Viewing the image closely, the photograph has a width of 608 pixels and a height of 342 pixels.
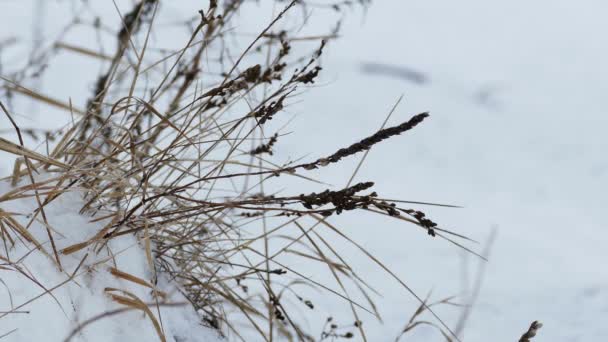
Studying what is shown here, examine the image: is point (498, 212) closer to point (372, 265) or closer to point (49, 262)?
point (372, 265)

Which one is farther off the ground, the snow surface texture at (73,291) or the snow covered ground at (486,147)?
the snow covered ground at (486,147)

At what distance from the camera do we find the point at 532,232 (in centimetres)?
321

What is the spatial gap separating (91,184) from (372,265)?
4.46 feet

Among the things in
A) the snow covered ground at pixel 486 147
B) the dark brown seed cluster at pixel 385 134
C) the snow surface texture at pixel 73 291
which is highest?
the snow covered ground at pixel 486 147

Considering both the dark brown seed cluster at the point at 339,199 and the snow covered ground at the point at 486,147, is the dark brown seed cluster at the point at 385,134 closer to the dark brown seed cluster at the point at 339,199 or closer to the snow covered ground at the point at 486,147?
the dark brown seed cluster at the point at 339,199

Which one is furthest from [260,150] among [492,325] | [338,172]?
[338,172]

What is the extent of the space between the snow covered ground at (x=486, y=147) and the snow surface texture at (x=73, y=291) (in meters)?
0.06

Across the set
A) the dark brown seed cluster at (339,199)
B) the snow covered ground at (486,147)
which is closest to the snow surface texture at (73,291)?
the snow covered ground at (486,147)

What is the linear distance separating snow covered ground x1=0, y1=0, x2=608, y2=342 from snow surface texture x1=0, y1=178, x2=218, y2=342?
60 mm

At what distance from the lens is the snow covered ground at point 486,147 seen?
2322 millimetres

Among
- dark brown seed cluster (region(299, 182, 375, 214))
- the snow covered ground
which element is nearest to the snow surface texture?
the snow covered ground

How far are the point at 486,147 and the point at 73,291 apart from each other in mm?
3428

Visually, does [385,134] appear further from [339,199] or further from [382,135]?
[339,199]

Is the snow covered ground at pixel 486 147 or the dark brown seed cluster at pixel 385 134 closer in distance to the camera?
the dark brown seed cluster at pixel 385 134
